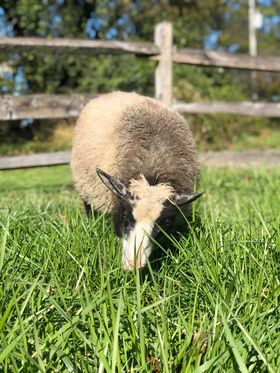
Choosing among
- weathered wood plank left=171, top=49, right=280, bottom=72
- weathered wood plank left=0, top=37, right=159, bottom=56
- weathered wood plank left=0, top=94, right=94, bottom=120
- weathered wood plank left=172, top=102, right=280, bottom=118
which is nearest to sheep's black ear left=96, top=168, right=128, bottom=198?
weathered wood plank left=0, top=94, right=94, bottom=120

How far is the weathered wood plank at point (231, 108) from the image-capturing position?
21.1 feet

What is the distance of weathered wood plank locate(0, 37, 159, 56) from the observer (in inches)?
205

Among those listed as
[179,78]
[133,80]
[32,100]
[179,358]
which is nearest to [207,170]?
[32,100]

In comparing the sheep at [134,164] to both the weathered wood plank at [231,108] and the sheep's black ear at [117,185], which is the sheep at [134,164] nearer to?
the sheep's black ear at [117,185]

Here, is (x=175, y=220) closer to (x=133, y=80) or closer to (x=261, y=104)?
(x=261, y=104)

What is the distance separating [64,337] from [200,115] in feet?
34.8

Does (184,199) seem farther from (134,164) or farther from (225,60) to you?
(225,60)

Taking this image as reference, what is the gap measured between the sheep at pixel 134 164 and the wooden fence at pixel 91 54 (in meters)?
1.25

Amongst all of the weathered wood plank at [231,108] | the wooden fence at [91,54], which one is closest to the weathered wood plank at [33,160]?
the wooden fence at [91,54]

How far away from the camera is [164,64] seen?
6137 mm

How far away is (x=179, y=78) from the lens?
13.5m

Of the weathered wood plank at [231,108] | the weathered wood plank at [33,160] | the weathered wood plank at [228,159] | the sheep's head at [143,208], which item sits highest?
the weathered wood plank at [231,108]

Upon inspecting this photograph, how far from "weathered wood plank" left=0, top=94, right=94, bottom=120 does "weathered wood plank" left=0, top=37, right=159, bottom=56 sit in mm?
540

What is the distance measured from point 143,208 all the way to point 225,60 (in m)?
4.31
